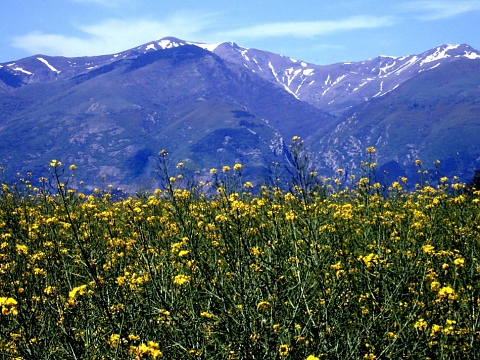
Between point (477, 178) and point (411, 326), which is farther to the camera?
point (477, 178)

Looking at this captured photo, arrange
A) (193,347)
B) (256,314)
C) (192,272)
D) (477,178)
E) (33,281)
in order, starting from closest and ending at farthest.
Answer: (193,347) < (256,314) < (192,272) < (33,281) < (477,178)

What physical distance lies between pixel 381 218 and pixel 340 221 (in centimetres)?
206

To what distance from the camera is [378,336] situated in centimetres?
538

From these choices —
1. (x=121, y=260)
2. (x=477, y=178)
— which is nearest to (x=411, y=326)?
(x=121, y=260)

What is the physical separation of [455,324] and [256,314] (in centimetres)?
221

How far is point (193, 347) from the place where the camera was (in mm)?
4344

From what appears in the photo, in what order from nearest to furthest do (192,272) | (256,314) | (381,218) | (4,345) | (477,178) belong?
(256,314) < (4,345) < (192,272) < (381,218) < (477,178)

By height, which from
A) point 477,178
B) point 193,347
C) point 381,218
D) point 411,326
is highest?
point 381,218

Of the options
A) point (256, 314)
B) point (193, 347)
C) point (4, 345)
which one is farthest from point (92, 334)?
point (256, 314)

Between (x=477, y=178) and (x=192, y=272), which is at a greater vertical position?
(x=192, y=272)

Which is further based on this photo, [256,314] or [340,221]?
[340,221]

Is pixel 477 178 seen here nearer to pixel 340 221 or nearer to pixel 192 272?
pixel 340 221

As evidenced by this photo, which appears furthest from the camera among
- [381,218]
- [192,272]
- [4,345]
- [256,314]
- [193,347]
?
[381,218]

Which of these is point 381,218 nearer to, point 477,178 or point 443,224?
point 443,224
